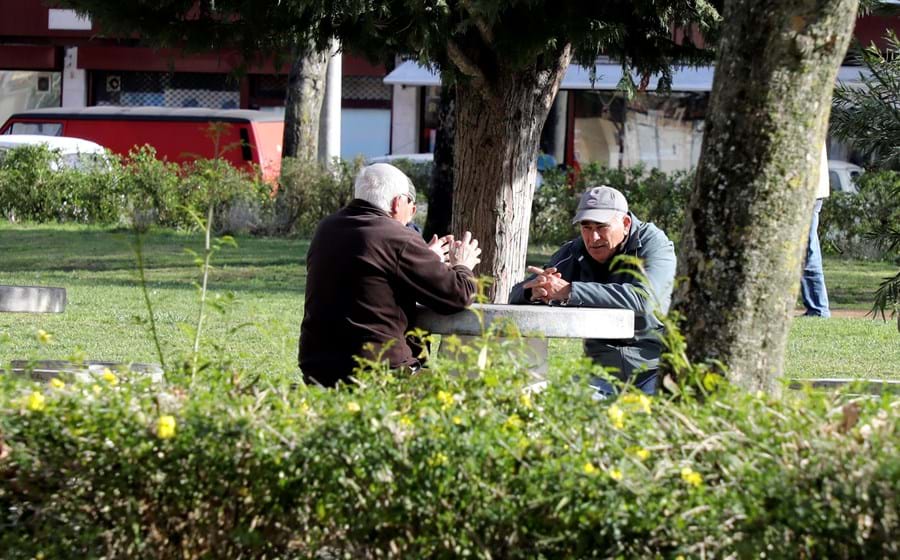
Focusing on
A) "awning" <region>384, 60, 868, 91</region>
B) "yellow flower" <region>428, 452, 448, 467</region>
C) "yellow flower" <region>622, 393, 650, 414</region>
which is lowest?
"yellow flower" <region>428, 452, 448, 467</region>

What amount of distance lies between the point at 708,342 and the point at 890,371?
5423mm

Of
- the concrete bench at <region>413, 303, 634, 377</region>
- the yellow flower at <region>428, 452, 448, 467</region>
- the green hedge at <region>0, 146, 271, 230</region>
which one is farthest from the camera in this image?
the green hedge at <region>0, 146, 271, 230</region>

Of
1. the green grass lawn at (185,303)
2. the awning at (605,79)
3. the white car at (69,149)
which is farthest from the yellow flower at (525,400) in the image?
the awning at (605,79)

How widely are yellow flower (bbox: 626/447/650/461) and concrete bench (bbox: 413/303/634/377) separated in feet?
5.63

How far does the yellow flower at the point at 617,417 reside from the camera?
3195 millimetres

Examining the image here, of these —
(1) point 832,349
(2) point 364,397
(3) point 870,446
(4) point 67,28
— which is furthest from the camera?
(4) point 67,28

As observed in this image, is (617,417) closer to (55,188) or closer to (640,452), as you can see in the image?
(640,452)

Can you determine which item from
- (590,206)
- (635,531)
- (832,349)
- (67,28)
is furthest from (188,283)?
(67,28)

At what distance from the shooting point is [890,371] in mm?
8953

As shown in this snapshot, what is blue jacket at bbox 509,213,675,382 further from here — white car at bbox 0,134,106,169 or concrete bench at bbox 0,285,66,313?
white car at bbox 0,134,106,169

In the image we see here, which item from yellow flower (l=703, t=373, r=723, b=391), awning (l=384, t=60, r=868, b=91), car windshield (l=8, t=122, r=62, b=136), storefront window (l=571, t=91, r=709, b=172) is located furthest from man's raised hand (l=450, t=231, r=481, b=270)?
car windshield (l=8, t=122, r=62, b=136)

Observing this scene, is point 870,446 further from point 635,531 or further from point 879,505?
point 635,531

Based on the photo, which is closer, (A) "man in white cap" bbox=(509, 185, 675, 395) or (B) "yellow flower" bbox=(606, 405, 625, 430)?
(B) "yellow flower" bbox=(606, 405, 625, 430)

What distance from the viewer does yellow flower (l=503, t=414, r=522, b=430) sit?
10.6ft
